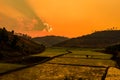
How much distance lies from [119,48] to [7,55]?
147 ft

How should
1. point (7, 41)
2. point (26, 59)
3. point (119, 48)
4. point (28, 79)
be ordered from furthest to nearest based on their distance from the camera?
1. point (119, 48)
2. point (7, 41)
3. point (26, 59)
4. point (28, 79)

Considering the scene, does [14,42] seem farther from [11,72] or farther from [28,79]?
[28,79]

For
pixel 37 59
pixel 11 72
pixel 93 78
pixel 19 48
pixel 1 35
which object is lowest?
pixel 93 78

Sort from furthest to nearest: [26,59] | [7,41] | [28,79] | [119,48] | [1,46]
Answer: [119,48], [7,41], [1,46], [26,59], [28,79]

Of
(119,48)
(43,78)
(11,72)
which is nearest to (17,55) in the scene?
(11,72)

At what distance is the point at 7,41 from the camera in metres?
69.4

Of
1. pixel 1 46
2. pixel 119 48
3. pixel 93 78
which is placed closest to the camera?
pixel 93 78

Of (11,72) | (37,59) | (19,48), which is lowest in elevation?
(11,72)

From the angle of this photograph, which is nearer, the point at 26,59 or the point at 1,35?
the point at 26,59

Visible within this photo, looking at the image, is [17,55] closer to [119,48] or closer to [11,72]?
[11,72]

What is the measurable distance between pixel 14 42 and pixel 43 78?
4168 cm

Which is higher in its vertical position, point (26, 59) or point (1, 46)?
point (1, 46)

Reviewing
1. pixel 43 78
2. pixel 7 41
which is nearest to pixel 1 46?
pixel 7 41

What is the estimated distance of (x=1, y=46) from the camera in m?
64.8
